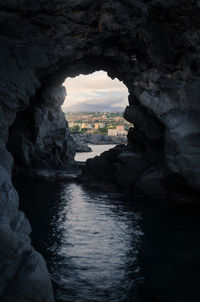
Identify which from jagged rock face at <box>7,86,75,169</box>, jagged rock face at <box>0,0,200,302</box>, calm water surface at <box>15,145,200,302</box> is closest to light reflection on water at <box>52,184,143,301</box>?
calm water surface at <box>15,145,200,302</box>

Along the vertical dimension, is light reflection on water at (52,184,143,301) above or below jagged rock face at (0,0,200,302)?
below

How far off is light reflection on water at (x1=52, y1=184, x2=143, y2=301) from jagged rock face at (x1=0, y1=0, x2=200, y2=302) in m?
7.65

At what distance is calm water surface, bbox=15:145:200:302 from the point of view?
13328 millimetres

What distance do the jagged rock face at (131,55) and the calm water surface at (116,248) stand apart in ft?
20.3

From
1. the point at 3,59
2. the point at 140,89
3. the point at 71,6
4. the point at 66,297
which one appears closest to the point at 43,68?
the point at 3,59

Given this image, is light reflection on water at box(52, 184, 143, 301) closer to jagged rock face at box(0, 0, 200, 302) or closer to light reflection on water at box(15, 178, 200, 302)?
light reflection on water at box(15, 178, 200, 302)

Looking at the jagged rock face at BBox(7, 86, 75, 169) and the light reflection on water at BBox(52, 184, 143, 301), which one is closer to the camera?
the light reflection on water at BBox(52, 184, 143, 301)

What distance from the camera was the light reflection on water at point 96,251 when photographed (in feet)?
43.9

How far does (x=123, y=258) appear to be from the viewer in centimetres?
1650

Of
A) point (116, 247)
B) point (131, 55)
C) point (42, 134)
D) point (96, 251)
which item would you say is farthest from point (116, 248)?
point (42, 134)

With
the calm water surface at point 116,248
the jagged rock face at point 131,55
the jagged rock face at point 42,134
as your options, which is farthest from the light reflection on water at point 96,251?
the jagged rock face at point 42,134

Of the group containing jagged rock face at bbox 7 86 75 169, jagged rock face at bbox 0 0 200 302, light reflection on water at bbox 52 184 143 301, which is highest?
jagged rock face at bbox 0 0 200 302

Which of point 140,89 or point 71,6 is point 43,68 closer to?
point 71,6

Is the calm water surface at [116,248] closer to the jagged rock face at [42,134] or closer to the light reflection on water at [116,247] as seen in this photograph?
the light reflection on water at [116,247]
